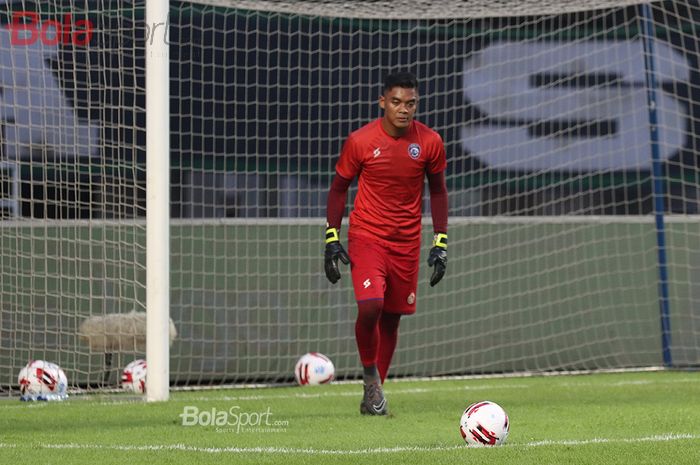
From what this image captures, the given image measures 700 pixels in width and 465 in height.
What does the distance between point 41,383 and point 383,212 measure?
3166 millimetres

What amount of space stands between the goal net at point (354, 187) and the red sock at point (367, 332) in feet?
9.36

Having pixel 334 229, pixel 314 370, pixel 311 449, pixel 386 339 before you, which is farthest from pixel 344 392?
pixel 311 449

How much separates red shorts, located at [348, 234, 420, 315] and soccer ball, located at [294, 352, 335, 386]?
107 inches

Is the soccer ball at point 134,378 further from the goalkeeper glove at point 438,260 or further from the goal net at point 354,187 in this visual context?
the goalkeeper glove at point 438,260

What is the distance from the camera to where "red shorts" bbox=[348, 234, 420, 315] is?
25.6 feet

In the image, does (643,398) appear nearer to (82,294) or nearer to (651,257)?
(651,257)

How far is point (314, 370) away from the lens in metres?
10.8

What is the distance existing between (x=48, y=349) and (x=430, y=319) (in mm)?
3603

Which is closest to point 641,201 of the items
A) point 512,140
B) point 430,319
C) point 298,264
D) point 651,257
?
point 651,257

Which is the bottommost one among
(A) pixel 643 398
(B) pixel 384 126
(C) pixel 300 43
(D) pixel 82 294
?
(A) pixel 643 398

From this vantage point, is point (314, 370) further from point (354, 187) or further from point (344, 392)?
point (354, 187)

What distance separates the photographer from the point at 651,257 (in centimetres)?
1235

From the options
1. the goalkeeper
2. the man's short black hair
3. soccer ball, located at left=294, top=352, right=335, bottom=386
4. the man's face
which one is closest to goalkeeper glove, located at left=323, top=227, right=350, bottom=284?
the goalkeeper

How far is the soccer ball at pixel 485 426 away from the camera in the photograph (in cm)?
615
